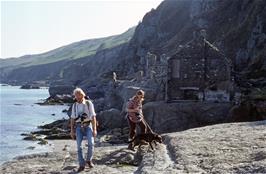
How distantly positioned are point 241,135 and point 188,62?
36.8 m

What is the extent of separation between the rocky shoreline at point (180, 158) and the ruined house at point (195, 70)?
1391 inches

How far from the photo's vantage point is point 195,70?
57.5 m

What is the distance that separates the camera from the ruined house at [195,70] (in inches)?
2248

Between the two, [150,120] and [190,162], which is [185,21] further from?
[190,162]

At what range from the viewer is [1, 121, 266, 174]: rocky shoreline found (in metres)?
15.2

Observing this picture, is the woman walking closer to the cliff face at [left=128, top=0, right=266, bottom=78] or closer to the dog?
the dog

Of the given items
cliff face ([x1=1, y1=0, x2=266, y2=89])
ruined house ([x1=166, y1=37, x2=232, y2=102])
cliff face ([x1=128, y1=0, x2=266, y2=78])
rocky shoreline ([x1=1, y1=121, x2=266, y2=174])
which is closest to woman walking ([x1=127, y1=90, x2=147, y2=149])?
rocky shoreline ([x1=1, y1=121, x2=266, y2=174])

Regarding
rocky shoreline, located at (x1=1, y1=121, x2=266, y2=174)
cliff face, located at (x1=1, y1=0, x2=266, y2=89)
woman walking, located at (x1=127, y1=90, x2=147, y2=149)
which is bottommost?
rocky shoreline, located at (x1=1, y1=121, x2=266, y2=174)

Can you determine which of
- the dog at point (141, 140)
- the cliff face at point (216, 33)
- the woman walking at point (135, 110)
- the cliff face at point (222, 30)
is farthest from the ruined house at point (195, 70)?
the dog at point (141, 140)

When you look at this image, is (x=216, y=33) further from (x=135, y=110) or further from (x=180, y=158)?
(x=180, y=158)

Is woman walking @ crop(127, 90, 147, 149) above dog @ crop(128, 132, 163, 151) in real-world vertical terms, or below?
above

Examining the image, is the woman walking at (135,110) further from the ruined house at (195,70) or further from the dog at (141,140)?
the ruined house at (195,70)

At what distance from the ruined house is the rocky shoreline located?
35.3 meters

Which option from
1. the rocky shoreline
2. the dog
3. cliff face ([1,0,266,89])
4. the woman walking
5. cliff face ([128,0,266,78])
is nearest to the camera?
the rocky shoreline
